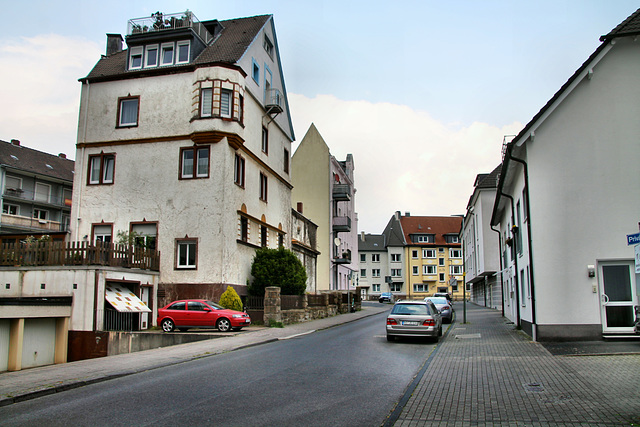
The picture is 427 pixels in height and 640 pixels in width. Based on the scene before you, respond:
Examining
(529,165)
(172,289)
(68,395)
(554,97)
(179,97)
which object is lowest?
(68,395)

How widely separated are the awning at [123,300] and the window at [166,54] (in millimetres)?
13220

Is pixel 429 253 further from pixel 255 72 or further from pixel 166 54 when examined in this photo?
pixel 166 54

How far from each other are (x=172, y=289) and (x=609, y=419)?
73.9ft

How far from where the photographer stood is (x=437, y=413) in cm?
789

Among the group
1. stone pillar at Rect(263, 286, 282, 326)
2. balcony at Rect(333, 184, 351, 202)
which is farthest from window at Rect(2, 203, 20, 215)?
stone pillar at Rect(263, 286, 282, 326)

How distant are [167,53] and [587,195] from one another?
23215 millimetres

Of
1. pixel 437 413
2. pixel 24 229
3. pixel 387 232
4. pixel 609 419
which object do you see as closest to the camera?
pixel 609 419

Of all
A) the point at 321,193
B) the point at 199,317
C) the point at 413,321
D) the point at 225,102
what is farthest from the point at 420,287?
the point at 413,321

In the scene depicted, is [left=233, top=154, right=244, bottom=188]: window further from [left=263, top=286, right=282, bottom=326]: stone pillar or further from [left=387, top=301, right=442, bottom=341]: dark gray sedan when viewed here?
[left=387, top=301, right=442, bottom=341]: dark gray sedan

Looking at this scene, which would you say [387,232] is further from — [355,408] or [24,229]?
[355,408]

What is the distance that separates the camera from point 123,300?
73.6 feet

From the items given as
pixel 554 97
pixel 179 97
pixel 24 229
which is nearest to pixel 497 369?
pixel 554 97

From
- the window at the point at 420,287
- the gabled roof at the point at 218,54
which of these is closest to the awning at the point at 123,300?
the gabled roof at the point at 218,54

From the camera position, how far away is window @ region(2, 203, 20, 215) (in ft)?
151
